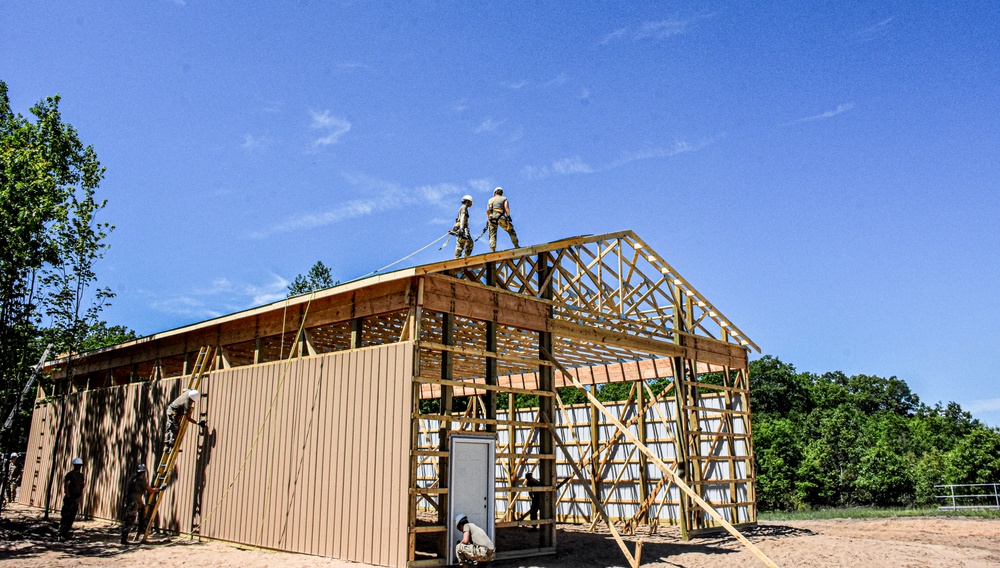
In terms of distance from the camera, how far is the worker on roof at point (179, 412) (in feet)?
46.7

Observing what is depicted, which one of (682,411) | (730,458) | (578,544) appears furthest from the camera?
(730,458)

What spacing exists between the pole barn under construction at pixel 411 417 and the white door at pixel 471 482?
3 centimetres

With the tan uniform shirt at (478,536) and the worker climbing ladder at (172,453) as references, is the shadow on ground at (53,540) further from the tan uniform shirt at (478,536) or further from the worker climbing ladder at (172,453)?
the tan uniform shirt at (478,536)

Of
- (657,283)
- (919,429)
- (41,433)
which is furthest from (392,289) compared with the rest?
(919,429)

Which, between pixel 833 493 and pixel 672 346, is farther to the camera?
pixel 833 493

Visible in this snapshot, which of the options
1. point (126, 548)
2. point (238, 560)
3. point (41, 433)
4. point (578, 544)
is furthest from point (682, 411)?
point (41, 433)

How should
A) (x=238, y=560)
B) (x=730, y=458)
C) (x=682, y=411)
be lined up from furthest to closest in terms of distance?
(x=730, y=458) → (x=682, y=411) → (x=238, y=560)

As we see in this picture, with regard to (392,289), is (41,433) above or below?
below

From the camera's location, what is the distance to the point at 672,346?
16.8m

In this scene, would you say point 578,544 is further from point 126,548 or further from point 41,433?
point 41,433

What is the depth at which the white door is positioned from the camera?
10.7 m

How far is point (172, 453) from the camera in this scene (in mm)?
14461

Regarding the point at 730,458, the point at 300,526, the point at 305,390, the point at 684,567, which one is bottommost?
the point at 684,567

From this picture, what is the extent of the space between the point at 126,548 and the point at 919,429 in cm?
4499
